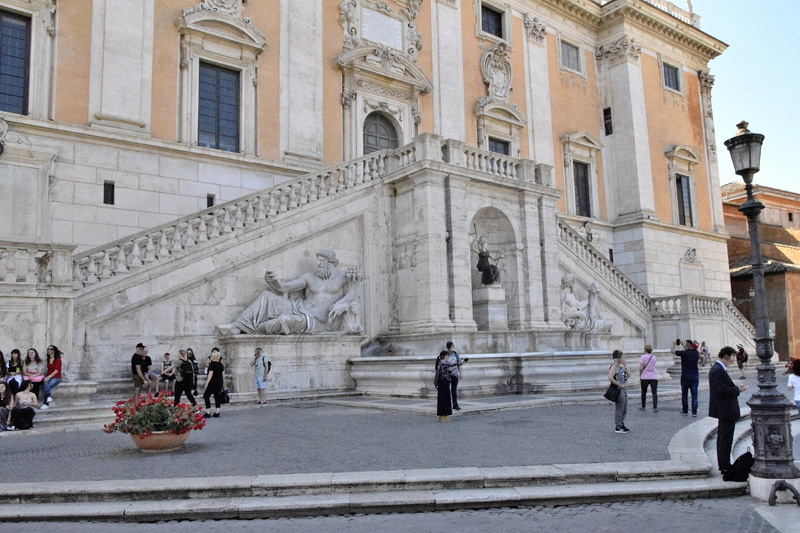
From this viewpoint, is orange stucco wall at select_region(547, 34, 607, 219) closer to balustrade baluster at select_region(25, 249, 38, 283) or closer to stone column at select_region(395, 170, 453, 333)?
stone column at select_region(395, 170, 453, 333)

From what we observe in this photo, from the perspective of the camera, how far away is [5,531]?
5.50 m

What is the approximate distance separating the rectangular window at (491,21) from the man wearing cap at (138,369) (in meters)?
20.4

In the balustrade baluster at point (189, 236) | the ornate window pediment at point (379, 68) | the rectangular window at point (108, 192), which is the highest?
the ornate window pediment at point (379, 68)

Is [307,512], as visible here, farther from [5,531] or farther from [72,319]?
[72,319]

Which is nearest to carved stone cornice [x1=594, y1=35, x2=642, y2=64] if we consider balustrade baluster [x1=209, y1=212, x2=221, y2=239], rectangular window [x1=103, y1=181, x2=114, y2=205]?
balustrade baluster [x1=209, y1=212, x2=221, y2=239]

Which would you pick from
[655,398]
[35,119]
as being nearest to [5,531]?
[655,398]

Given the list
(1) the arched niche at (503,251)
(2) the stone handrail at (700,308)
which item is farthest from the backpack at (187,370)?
(2) the stone handrail at (700,308)

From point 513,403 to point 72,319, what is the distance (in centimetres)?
838

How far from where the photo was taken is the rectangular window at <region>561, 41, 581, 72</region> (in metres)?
31.0

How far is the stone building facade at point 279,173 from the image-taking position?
1435cm

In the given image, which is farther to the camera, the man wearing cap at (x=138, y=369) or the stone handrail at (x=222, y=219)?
the stone handrail at (x=222, y=219)

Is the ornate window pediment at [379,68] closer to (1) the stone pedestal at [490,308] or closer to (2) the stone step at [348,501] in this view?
(1) the stone pedestal at [490,308]

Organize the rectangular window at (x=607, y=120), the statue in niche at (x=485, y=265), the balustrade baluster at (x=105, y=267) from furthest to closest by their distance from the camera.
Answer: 1. the rectangular window at (x=607, y=120)
2. the statue in niche at (x=485, y=265)
3. the balustrade baluster at (x=105, y=267)

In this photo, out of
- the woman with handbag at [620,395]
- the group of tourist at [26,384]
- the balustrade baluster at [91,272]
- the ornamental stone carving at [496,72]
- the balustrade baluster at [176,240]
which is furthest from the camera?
the ornamental stone carving at [496,72]
